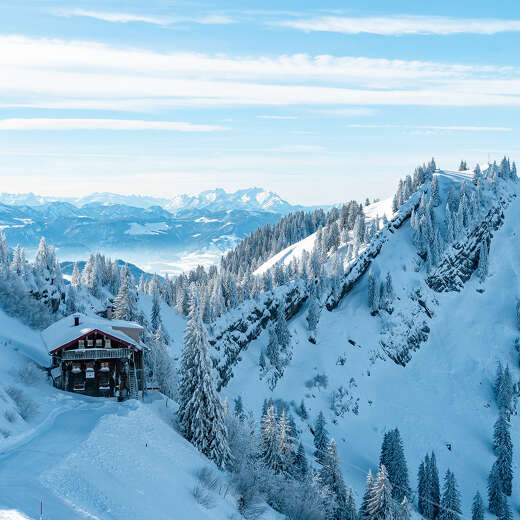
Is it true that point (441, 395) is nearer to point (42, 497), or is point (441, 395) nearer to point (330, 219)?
point (330, 219)

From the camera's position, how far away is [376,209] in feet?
620

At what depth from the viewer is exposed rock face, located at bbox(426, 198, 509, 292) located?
5837 inches

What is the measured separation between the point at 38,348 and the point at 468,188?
511ft

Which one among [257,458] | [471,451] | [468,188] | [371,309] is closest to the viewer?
[257,458]

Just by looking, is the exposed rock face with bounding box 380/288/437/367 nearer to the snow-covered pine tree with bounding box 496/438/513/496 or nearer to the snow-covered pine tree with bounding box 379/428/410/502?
the snow-covered pine tree with bounding box 496/438/513/496

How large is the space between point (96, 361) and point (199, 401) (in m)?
11.9

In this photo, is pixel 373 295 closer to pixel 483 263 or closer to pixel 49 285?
pixel 483 263

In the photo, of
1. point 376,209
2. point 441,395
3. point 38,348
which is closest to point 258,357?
point 441,395

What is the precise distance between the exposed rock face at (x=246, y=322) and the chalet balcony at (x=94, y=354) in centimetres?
5761

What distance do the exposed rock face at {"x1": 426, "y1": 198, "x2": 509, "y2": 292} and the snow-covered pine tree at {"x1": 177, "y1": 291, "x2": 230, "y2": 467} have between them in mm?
114925

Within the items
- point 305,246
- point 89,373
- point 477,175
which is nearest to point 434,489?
point 89,373

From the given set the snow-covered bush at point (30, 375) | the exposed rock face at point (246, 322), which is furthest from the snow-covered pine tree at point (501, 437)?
the snow-covered bush at point (30, 375)

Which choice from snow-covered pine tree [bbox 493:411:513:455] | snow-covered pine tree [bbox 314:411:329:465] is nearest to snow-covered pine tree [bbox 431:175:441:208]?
snow-covered pine tree [bbox 493:411:513:455]

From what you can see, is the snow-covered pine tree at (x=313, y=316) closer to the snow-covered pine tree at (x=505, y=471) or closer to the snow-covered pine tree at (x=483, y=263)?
the snow-covered pine tree at (x=505, y=471)
